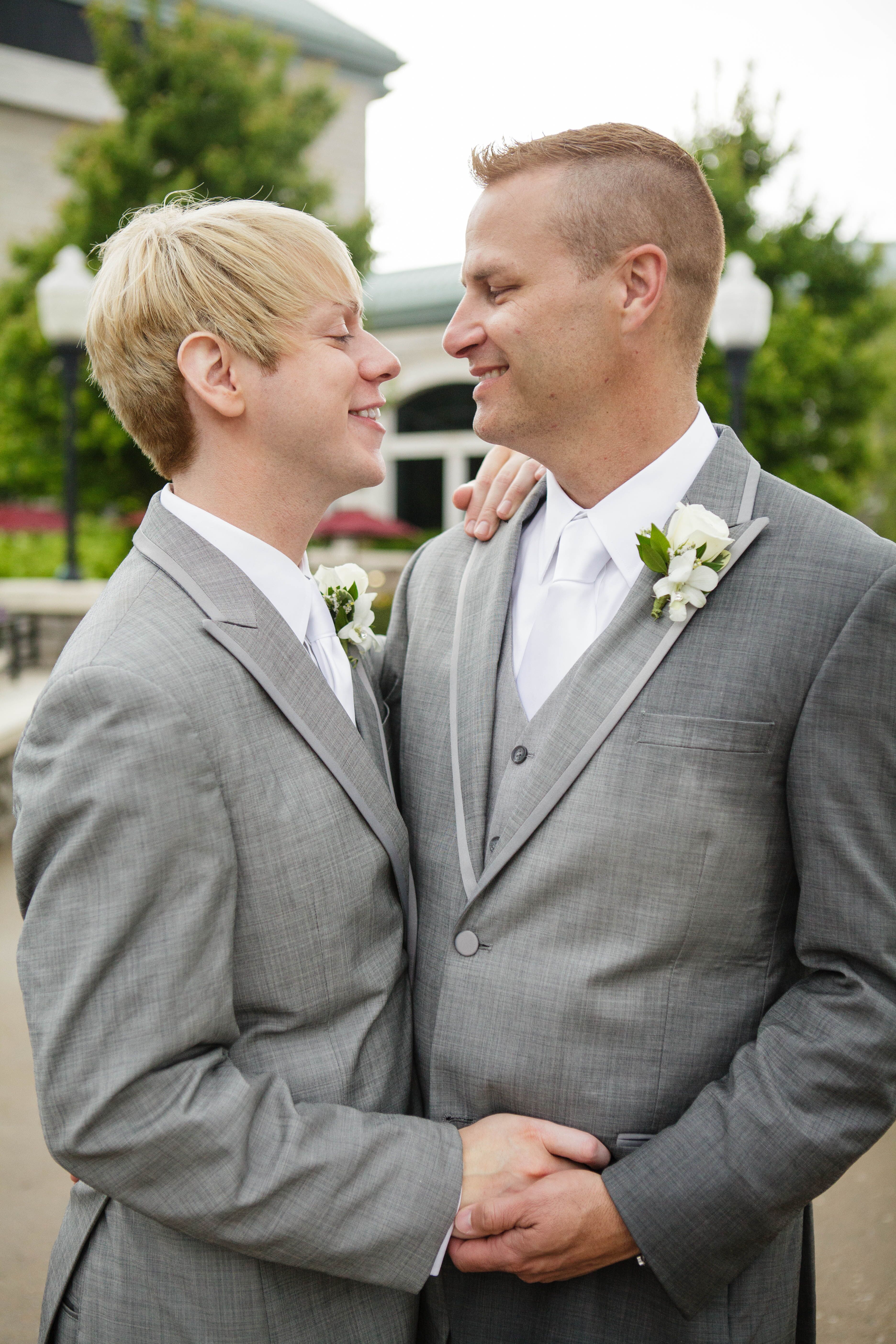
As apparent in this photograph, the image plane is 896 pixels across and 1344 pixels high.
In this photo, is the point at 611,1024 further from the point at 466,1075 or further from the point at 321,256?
the point at 321,256

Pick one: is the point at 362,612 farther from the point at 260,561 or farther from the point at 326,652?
the point at 260,561

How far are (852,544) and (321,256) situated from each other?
1098 mm

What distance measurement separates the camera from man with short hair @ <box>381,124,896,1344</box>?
1.68 m

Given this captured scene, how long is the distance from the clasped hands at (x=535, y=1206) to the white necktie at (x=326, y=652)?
797 mm

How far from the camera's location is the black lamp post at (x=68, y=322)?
920cm

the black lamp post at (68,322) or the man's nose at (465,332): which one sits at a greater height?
the man's nose at (465,332)

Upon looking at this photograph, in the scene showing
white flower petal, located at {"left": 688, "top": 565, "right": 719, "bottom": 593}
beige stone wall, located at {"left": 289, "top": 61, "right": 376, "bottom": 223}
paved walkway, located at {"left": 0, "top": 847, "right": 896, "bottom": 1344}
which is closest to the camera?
white flower petal, located at {"left": 688, "top": 565, "right": 719, "bottom": 593}

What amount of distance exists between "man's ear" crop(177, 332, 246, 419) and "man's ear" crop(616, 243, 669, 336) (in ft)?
2.51

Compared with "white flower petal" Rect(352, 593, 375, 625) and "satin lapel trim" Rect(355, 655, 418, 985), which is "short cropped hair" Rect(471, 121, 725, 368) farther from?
"satin lapel trim" Rect(355, 655, 418, 985)

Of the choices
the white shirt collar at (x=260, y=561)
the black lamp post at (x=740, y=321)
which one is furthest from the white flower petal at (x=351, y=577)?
the black lamp post at (x=740, y=321)

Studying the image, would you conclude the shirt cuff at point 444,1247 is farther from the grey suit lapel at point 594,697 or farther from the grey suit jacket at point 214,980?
the grey suit lapel at point 594,697

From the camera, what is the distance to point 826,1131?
166 cm

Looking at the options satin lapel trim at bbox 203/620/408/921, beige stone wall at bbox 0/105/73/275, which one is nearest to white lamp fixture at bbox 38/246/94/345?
satin lapel trim at bbox 203/620/408/921

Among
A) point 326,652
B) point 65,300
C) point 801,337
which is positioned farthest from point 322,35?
point 326,652
